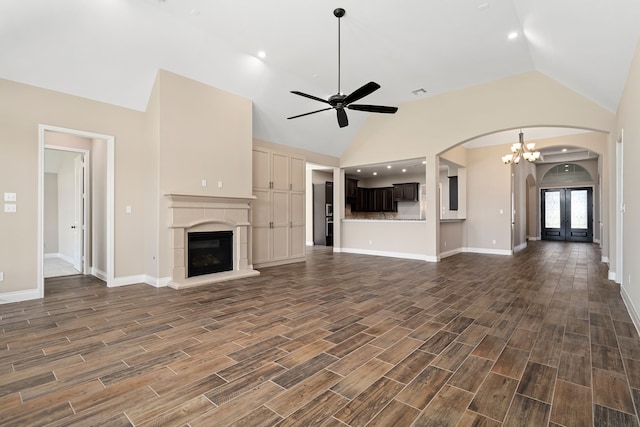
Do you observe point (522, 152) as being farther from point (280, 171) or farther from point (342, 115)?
point (280, 171)

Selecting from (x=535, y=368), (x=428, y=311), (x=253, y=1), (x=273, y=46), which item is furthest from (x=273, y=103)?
(x=535, y=368)

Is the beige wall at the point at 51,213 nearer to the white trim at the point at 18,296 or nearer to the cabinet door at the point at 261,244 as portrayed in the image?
the white trim at the point at 18,296

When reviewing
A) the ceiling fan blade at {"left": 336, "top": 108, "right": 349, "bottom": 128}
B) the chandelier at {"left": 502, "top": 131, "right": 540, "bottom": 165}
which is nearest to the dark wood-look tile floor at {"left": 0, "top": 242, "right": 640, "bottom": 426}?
the ceiling fan blade at {"left": 336, "top": 108, "right": 349, "bottom": 128}

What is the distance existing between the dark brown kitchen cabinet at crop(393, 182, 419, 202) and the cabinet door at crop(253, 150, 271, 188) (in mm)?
6003

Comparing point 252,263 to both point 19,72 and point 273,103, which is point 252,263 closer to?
point 273,103

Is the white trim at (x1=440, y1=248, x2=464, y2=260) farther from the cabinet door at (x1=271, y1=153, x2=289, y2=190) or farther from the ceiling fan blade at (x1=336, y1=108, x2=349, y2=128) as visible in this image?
the ceiling fan blade at (x1=336, y1=108, x2=349, y2=128)

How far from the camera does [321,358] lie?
7.81ft

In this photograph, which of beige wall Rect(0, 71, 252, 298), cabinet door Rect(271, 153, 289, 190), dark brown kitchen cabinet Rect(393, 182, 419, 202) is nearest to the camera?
beige wall Rect(0, 71, 252, 298)

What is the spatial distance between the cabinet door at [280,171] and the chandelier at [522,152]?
5.54 m

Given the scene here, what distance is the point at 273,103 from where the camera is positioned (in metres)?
6.28

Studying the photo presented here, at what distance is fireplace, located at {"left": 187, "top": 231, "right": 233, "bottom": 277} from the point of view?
16.9 feet

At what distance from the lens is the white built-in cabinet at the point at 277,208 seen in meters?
6.62

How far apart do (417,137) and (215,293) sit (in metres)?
5.62

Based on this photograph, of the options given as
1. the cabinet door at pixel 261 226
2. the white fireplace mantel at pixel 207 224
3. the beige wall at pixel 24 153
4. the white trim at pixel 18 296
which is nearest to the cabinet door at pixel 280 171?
the cabinet door at pixel 261 226
